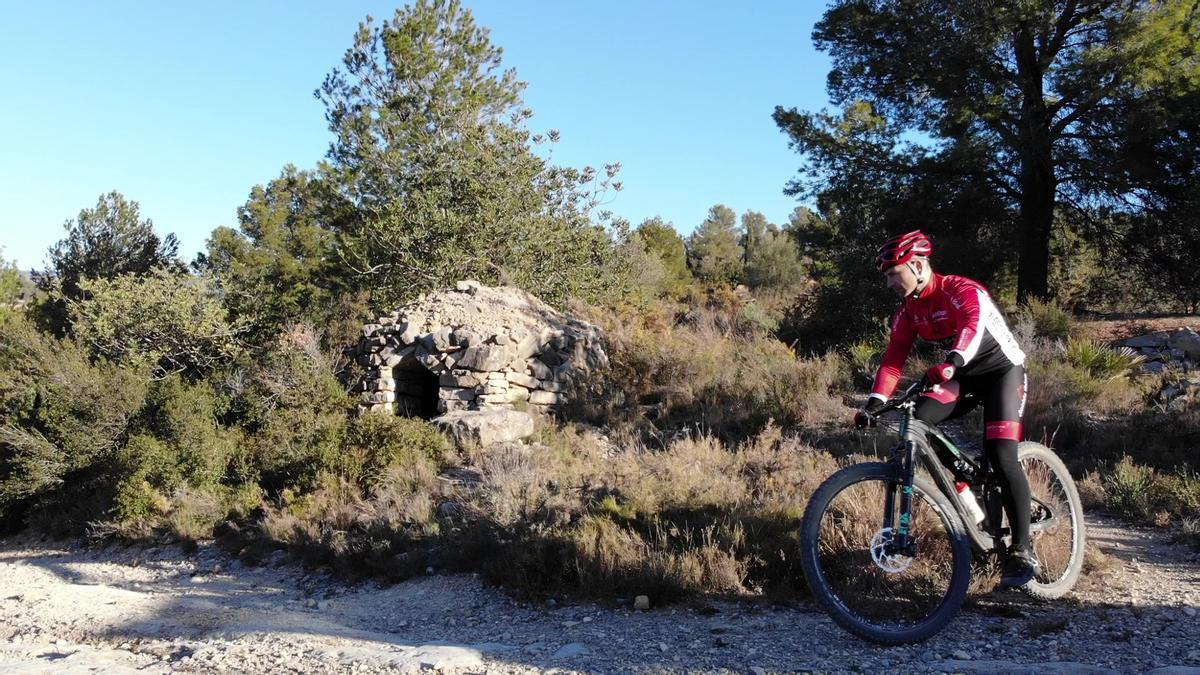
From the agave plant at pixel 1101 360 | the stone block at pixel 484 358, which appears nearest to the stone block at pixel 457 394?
the stone block at pixel 484 358

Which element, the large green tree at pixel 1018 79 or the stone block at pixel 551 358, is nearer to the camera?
the stone block at pixel 551 358

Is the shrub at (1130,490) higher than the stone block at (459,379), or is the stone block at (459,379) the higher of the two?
the stone block at (459,379)

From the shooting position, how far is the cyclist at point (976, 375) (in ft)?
13.6

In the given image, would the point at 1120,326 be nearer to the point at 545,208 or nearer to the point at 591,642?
the point at 545,208

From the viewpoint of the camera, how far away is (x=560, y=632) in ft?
16.3

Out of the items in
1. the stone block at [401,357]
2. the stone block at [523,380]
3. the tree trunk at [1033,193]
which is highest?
the tree trunk at [1033,193]

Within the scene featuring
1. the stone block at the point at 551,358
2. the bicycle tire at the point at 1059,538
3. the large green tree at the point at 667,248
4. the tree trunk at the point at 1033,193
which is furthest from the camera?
the large green tree at the point at 667,248

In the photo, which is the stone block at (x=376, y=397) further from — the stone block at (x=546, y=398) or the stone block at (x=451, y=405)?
the stone block at (x=546, y=398)

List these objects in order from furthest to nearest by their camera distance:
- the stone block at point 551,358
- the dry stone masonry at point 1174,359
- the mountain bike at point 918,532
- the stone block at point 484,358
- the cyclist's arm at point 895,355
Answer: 1. the stone block at point 551,358
2. the stone block at point 484,358
3. the dry stone masonry at point 1174,359
4. the cyclist's arm at point 895,355
5. the mountain bike at point 918,532

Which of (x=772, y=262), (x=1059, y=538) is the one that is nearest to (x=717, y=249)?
(x=772, y=262)

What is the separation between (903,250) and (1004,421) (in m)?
1.05

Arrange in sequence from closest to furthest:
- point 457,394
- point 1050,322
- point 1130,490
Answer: point 1130,490 → point 457,394 → point 1050,322

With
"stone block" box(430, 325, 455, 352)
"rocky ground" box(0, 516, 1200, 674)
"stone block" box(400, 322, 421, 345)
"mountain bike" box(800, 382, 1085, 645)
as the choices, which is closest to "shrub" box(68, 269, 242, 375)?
"stone block" box(400, 322, 421, 345)

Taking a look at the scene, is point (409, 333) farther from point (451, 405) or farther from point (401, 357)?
point (451, 405)
